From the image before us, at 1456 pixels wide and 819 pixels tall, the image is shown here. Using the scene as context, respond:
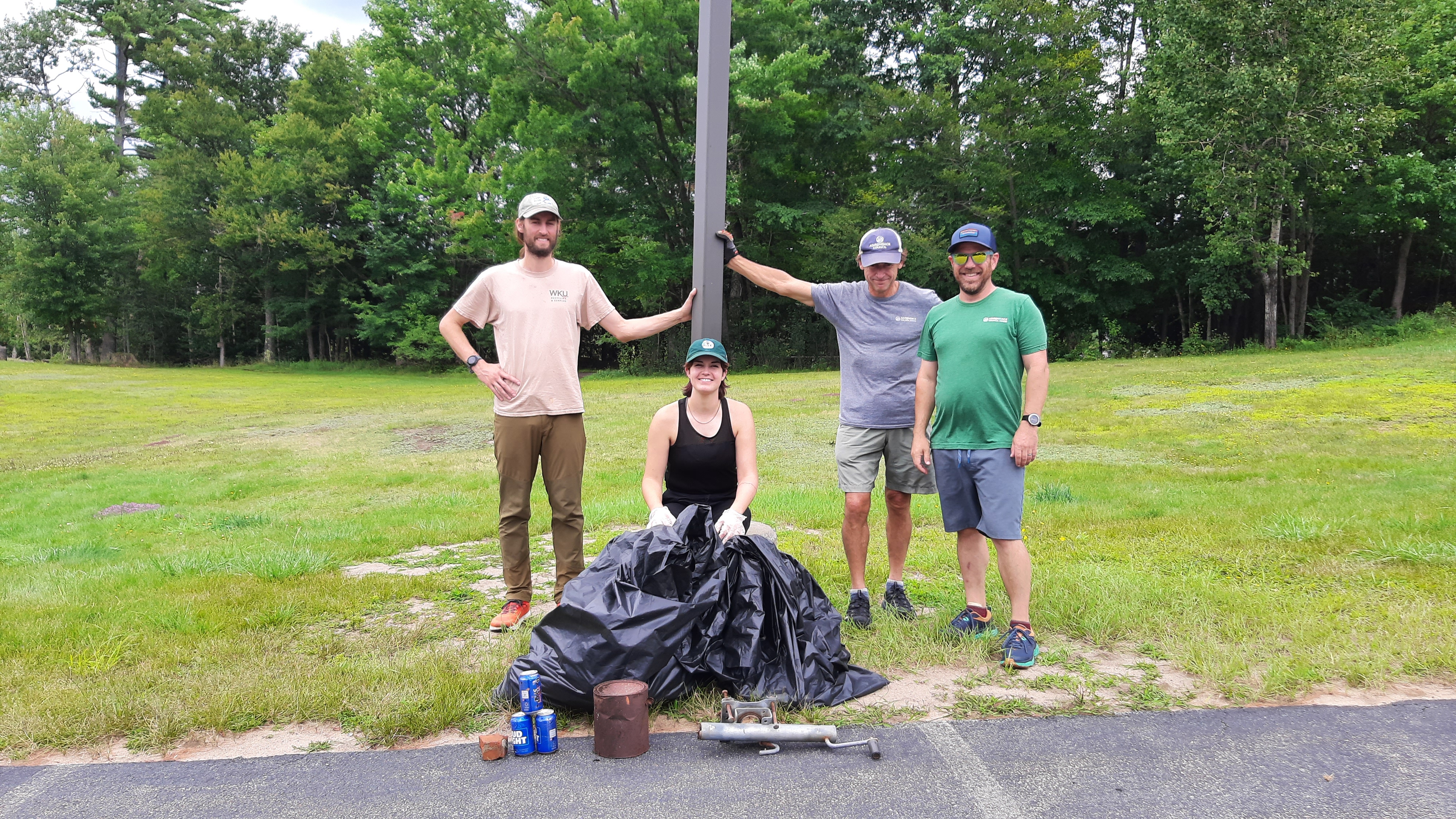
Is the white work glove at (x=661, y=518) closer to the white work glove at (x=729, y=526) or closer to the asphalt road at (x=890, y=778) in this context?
the white work glove at (x=729, y=526)

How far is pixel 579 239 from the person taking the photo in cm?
3012

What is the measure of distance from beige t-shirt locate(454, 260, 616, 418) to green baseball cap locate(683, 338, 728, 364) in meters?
0.66

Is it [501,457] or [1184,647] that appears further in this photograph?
[501,457]

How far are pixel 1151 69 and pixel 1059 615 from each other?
27921mm

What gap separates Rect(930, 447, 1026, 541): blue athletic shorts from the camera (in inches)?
142

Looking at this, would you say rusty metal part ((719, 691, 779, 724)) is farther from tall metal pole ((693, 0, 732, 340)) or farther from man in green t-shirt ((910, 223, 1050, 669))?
tall metal pole ((693, 0, 732, 340))

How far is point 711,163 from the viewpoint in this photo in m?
3.92

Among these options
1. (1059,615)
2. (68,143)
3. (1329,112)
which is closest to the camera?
(1059,615)

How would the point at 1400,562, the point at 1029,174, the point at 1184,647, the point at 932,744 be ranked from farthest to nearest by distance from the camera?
the point at 1029,174 → the point at 1400,562 → the point at 1184,647 → the point at 932,744

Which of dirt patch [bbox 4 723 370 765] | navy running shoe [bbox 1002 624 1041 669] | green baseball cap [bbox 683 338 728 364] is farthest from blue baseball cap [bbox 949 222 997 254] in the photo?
Answer: dirt patch [bbox 4 723 370 765]

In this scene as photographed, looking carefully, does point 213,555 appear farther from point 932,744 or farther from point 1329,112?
point 1329,112

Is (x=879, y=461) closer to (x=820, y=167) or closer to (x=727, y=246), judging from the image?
(x=727, y=246)

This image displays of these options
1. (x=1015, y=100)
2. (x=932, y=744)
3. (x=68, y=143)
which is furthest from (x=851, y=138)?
(x=68, y=143)

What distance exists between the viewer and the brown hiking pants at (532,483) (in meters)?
4.14
